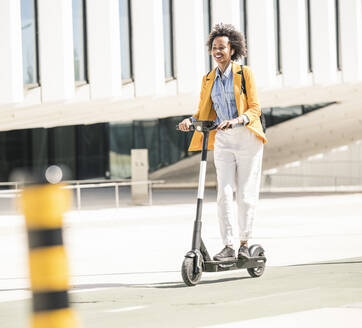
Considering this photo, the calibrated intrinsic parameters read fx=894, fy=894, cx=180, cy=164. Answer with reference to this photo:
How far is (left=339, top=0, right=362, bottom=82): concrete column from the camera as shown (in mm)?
Result: 31500

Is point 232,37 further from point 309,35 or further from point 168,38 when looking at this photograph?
point 309,35

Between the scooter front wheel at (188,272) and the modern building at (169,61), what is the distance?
1703 cm

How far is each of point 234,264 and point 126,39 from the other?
19515mm

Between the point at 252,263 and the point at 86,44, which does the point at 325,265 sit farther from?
the point at 86,44

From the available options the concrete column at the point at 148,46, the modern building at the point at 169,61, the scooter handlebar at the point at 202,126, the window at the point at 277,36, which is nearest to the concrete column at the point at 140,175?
the modern building at the point at 169,61

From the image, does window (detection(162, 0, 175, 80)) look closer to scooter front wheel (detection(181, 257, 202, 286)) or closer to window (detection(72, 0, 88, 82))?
window (detection(72, 0, 88, 82))

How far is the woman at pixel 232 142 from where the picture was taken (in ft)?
23.2

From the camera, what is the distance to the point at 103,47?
81.3 feet

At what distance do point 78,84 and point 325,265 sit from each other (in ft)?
56.5

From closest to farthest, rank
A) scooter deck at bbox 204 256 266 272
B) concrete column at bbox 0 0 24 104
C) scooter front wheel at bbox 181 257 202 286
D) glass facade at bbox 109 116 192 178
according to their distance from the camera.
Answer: scooter front wheel at bbox 181 257 202 286
scooter deck at bbox 204 256 266 272
concrete column at bbox 0 0 24 104
glass facade at bbox 109 116 192 178

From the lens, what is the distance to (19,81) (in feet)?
76.0

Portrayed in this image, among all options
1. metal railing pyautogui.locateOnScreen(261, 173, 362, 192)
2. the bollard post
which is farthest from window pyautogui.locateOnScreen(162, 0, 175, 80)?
the bollard post

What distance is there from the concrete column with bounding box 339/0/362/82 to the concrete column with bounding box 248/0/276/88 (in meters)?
3.48

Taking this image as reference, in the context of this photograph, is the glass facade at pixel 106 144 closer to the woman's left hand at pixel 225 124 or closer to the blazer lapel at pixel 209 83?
the blazer lapel at pixel 209 83
